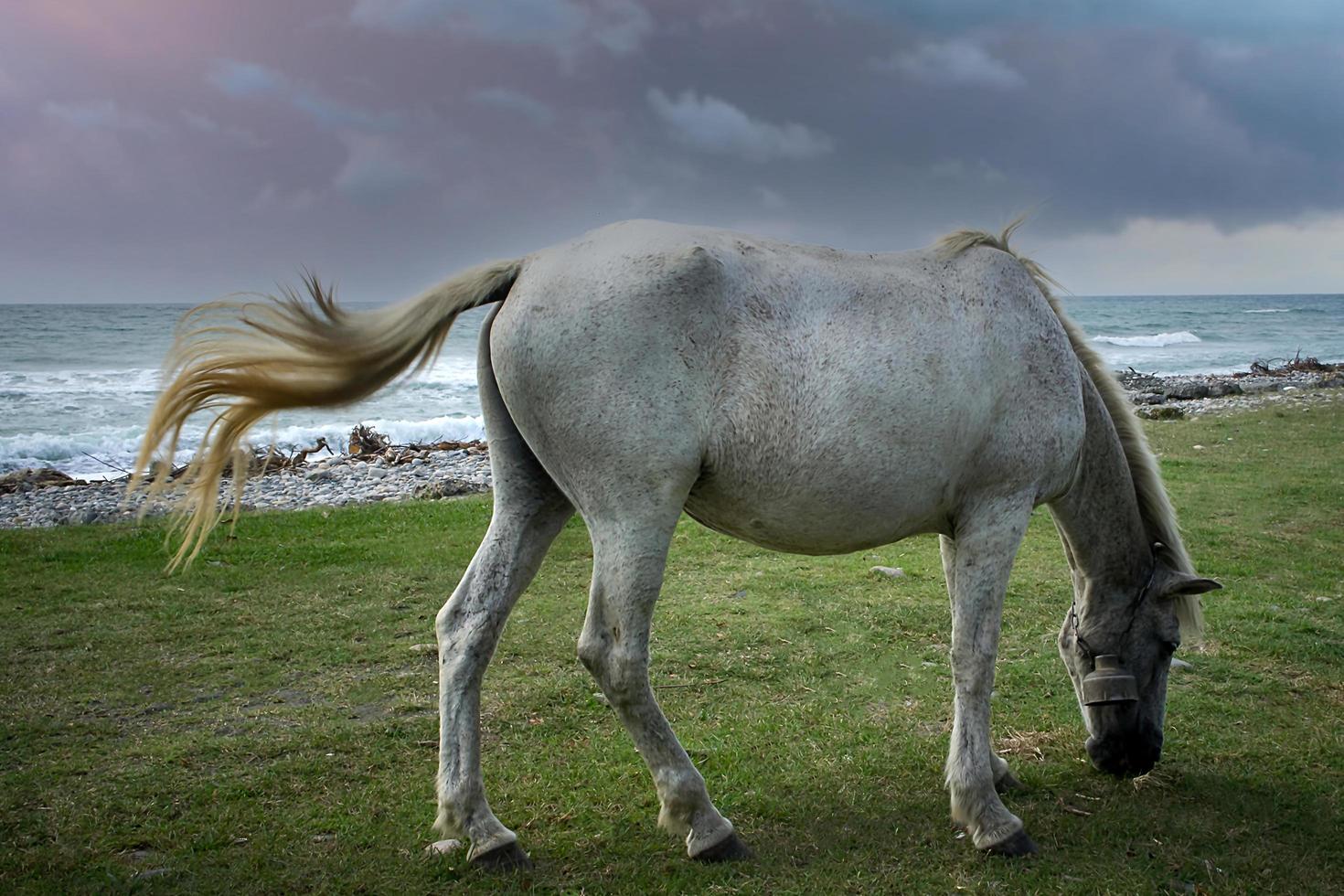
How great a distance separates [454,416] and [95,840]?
20127 millimetres

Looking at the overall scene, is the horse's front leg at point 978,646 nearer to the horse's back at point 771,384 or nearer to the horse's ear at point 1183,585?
the horse's back at point 771,384

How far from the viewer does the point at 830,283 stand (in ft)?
10.5

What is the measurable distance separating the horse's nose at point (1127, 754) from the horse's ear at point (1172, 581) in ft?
1.87

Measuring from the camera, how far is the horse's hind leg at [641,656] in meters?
2.95

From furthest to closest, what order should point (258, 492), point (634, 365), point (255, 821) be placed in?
point (258, 492), point (255, 821), point (634, 365)

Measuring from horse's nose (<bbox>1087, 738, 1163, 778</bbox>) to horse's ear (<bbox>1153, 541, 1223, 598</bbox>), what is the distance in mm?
571

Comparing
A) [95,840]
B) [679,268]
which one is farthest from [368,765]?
[679,268]

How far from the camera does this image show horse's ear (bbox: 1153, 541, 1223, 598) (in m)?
3.51

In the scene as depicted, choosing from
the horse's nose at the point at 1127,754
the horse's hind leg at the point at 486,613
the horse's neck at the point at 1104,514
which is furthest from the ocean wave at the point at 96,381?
the horse's nose at the point at 1127,754

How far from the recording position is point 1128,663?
3.68 m

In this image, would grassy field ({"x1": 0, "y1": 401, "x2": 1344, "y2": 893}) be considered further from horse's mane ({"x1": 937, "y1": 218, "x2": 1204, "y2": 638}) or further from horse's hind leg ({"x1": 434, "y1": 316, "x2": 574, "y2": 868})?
horse's mane ({"x1": 937, "y1": 218, "x2": 1204, "y2": 638})

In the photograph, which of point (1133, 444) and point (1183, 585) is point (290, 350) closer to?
point (1133, 444)

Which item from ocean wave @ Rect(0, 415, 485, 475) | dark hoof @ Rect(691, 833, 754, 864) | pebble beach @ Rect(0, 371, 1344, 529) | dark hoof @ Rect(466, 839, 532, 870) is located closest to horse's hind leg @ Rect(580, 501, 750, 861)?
dark hoof @ Rect(691, 833, 754, 864)

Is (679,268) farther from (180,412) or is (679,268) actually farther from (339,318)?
(180,412)
